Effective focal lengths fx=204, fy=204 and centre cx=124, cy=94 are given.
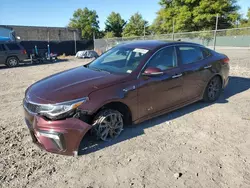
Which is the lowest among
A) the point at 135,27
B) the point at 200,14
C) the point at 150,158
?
the point at 150,158

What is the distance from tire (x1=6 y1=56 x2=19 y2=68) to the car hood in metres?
12.6

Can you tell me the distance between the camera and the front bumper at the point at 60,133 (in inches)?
105

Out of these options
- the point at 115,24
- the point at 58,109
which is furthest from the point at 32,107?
the point at 115,24

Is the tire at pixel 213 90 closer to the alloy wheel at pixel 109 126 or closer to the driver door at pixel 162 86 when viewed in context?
the driver door at pixel 162 86

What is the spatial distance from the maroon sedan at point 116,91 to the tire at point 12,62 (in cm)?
1234

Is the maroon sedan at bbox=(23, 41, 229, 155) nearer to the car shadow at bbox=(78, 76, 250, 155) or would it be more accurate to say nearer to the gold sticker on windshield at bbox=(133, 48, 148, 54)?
the gold sticker on windshield at bbox=(133, 48, 148, 54)

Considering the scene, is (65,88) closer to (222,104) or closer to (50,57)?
(222,104)

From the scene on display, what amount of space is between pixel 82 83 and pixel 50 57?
53.0ft

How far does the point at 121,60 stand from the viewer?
390 centimetres

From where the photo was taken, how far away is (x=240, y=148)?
3080 mm

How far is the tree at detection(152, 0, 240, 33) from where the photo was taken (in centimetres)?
3459

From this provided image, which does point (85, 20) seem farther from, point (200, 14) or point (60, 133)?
point (60, 133)

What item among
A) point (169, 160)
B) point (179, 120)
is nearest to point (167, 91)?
point (179, 120)

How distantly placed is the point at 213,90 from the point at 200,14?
3509cm
